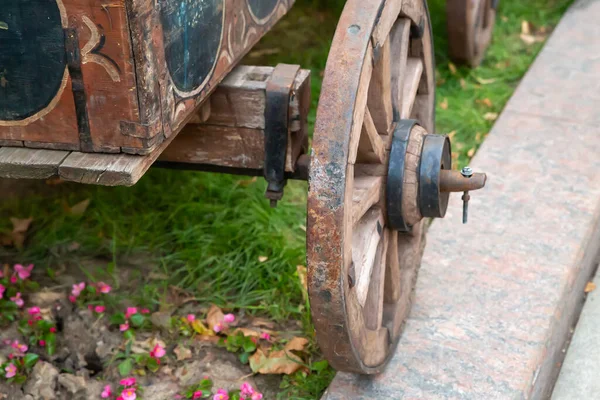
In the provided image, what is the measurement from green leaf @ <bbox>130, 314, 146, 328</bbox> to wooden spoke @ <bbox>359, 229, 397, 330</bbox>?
0.71m

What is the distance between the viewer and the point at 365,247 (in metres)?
1.74

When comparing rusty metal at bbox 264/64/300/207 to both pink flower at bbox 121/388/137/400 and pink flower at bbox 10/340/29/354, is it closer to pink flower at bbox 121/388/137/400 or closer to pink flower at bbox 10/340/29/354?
pink flower at bbox 121/388/137/400

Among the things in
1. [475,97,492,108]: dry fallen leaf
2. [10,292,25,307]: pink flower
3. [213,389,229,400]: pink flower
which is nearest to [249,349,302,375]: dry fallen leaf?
[213,389,229,400]: pink flower

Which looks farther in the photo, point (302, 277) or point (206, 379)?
point (302, 277)

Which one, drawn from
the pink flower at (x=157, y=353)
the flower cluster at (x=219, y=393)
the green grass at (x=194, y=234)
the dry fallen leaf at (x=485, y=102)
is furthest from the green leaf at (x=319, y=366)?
the dry fallen leaf at (x=485, y=102)

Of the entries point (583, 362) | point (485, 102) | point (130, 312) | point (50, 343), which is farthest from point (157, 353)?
point (485, 102)

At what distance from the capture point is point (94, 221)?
8.84 ft

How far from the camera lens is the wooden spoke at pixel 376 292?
1.88m

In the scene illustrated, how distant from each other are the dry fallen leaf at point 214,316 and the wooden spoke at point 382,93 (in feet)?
2.60

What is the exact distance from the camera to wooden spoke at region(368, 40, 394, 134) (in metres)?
1.79

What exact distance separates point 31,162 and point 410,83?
3.23 feet

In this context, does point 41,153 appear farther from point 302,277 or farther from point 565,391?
point 565,391

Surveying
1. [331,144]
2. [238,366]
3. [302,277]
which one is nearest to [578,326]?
[302,277]

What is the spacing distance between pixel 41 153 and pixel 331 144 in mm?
559
